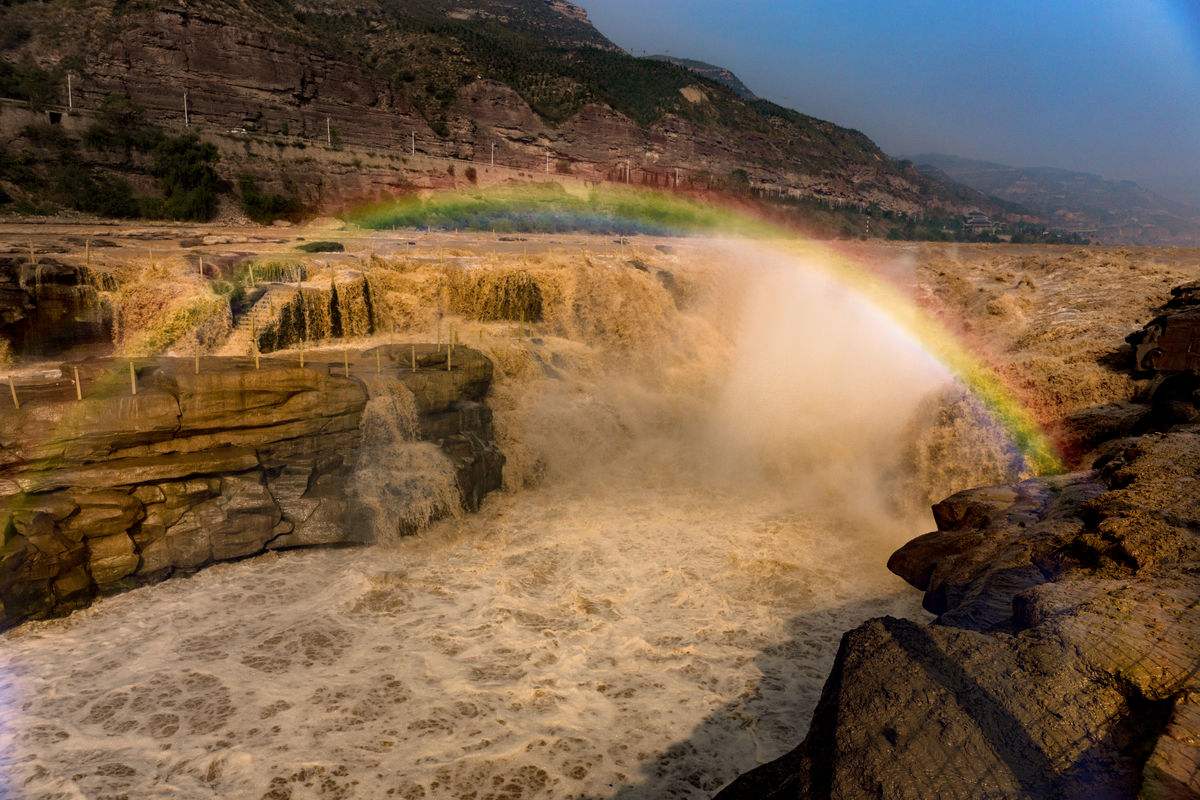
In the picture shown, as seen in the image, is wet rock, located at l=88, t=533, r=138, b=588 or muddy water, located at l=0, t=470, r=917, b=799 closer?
muddy water, located at l=0, t=470, r=917, b=799

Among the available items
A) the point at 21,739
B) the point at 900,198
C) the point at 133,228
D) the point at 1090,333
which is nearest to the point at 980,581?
the point at 21,739

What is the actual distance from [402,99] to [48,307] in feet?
112

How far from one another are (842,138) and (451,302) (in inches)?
3235

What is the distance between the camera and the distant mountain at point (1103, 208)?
92062 millimetres

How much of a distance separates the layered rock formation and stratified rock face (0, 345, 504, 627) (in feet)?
23.6

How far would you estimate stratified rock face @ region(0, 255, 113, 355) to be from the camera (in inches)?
394

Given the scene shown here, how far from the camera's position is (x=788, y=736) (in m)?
5.88

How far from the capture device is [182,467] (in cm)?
853

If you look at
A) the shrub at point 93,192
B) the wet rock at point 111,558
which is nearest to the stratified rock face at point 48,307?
the wet rock at point 111,558

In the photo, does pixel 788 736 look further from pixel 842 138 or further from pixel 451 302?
pixel 842 138

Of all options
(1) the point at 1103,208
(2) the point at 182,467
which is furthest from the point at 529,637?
(1) the point at 1103,208

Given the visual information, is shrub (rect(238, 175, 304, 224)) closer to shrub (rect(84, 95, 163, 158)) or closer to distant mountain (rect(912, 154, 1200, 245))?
shrub (rect(84, 95, 163, 158))

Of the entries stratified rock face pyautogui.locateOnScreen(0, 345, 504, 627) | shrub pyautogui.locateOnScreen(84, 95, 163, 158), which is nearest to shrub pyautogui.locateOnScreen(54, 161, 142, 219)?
shrub pyautogui.locateOnScreen(84, 95, 163, 158)

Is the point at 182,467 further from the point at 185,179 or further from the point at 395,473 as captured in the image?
the point at 185,179
